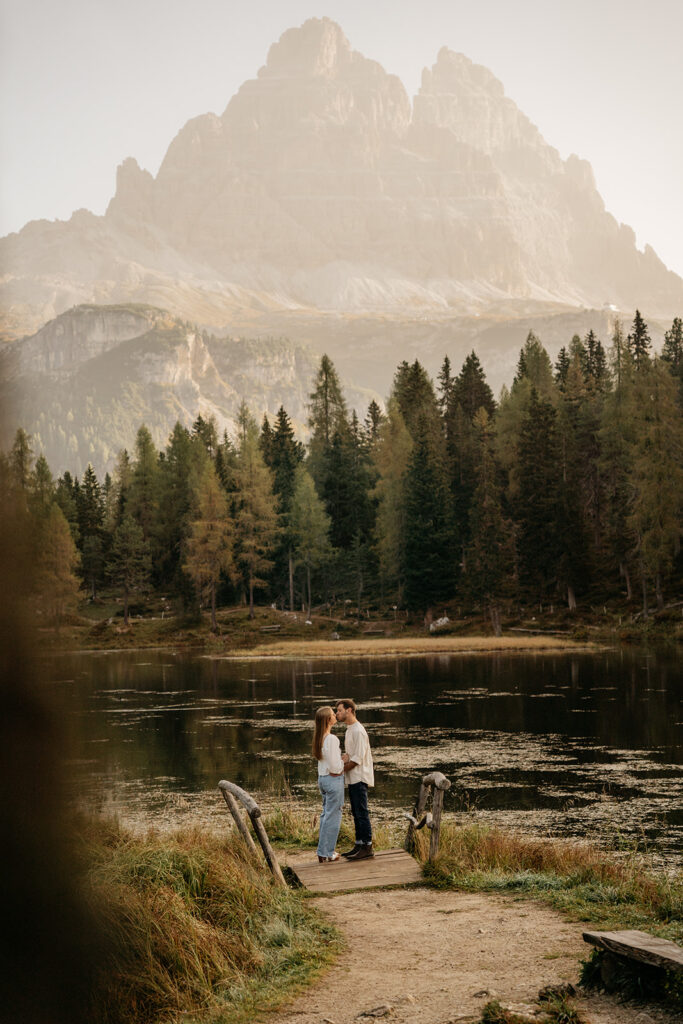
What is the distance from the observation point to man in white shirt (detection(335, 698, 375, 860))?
45.5 feet

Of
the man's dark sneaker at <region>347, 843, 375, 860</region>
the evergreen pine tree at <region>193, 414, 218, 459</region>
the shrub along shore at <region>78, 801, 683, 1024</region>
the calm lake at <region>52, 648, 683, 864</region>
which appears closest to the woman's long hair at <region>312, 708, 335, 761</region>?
the man's dark sneaker at <region>347, 843, 375, 860</region>

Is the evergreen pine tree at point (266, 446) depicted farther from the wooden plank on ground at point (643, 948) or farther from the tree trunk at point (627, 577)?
the wooden plank on ground at point (643, 948)

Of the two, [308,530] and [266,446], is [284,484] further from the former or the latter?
[308,530]

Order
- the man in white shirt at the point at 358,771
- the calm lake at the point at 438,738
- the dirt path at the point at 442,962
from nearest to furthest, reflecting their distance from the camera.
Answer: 1. the dirt path at the point at 442,962
2. the man in white shirt at the point at 358,771
3. the calm lake at the point at 438,738

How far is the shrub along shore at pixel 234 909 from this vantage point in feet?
25.0

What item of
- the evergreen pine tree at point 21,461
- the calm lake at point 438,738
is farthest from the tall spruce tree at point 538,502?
the evergreen pine tree at point 21,461

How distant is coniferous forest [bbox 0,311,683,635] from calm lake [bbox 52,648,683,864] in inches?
855

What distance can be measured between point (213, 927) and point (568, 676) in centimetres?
4297

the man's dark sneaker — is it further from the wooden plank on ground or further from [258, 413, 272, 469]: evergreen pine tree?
[258, 413, 272, 469]: evergreen pine tree

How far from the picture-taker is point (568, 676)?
5084cm

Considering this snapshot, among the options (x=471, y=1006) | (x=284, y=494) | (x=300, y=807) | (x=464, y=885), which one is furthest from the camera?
(x=284, y=494)

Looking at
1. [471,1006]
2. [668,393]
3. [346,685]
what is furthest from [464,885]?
[668,393]

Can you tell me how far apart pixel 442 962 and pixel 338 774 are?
4603 mm

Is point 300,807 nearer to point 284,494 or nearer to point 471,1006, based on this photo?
point 471,1006
